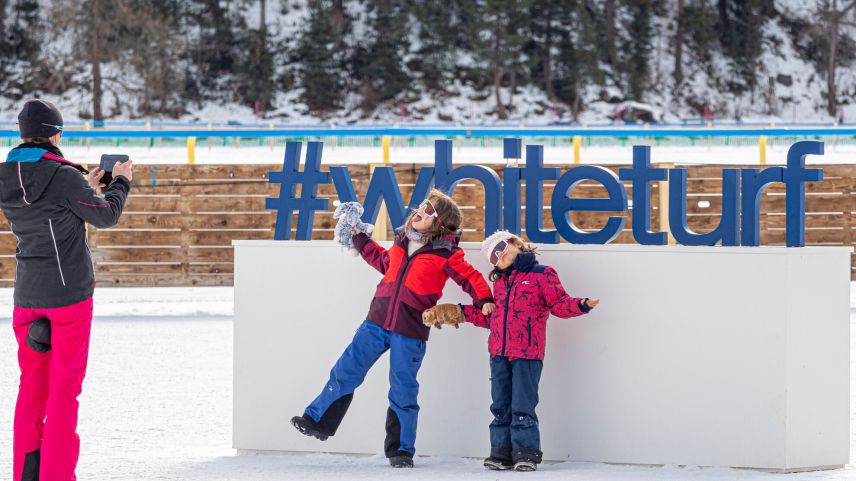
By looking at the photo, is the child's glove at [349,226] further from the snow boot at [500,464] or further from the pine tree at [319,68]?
the pine tree at [319,68]

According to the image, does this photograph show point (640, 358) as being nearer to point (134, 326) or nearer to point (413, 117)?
point (134, 326)

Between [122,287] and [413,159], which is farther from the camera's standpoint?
[413,159]

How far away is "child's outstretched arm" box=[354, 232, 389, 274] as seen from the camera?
17.9ft

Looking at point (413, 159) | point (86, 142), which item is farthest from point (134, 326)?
point (86, 142)

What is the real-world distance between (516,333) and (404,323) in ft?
1.67

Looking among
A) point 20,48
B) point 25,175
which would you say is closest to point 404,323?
point 25,175

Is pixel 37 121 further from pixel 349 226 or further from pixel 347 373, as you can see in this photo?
pixel 347 373

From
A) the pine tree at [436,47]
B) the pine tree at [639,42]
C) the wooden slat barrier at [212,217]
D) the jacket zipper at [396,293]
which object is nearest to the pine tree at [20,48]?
the pine tree at [436,47]

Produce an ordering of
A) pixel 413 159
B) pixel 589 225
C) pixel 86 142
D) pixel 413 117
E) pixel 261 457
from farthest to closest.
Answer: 1. pixel 413 117
2. pixel 86 142
3. pixel 413 159
4. pixel 589 225
5. pixel 261 457

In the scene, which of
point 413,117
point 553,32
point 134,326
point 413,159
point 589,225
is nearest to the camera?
point 134,326

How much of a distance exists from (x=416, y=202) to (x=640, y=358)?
4.26 feet

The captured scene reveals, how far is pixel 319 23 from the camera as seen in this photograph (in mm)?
48938

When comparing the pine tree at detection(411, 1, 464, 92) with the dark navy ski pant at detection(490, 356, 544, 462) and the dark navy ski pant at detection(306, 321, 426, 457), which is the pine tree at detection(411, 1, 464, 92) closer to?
the dark navy ski pant at detection(306, 321, 426, 457)

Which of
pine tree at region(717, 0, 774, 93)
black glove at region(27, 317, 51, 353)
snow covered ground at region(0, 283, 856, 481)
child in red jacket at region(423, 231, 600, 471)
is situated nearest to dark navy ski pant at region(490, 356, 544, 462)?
child in red jacket at region(423, 231, 600, 471)
